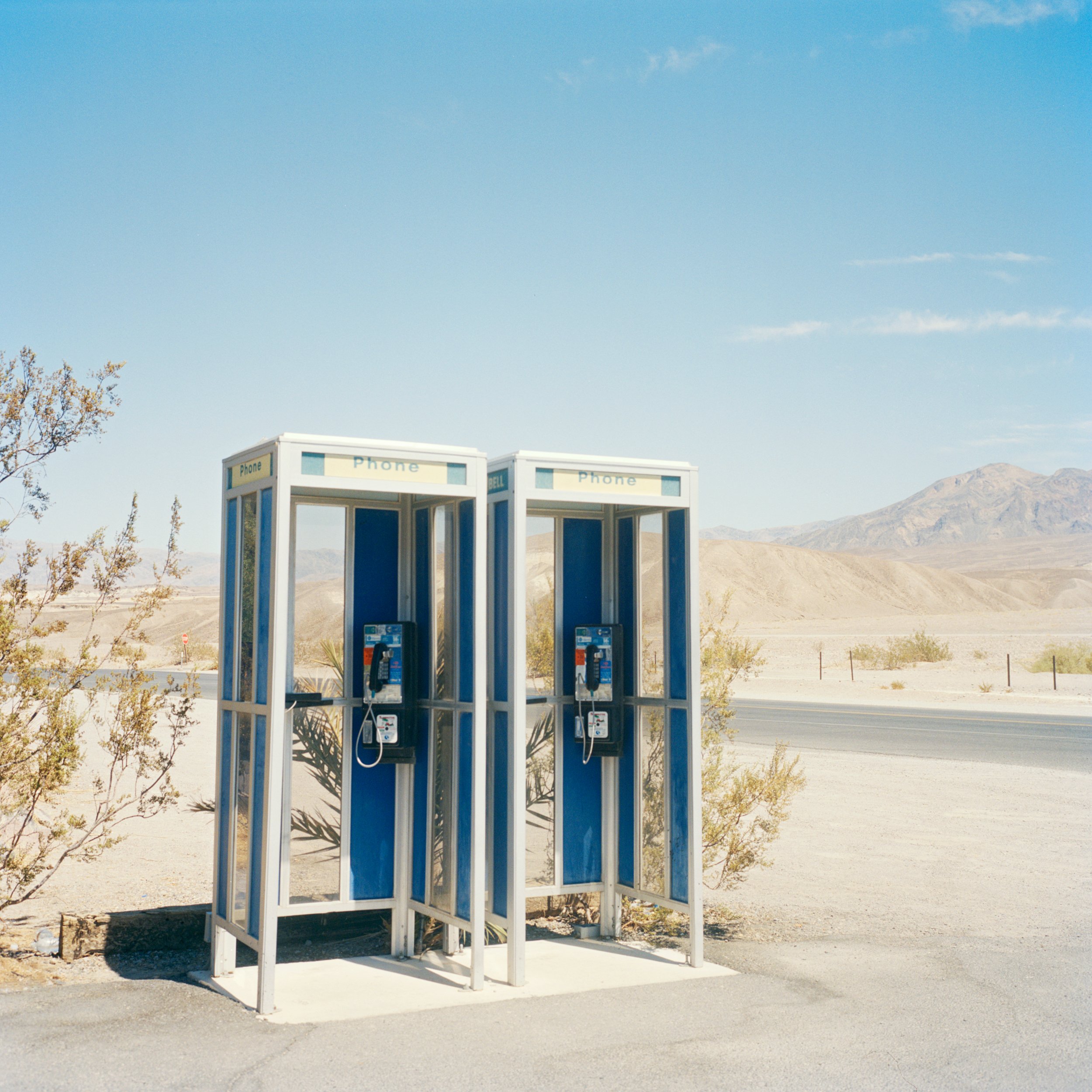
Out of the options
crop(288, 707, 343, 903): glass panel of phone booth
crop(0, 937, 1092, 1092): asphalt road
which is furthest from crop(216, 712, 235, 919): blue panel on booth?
crop(0, 937, 1092, 1092): asphalt road

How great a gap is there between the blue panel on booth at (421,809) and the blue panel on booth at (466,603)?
19.2 inches

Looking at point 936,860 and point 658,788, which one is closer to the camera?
point 658,788

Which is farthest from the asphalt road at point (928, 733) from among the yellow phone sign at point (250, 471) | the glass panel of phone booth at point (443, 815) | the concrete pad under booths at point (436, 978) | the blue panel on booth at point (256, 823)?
the yellow phone sign at point (250, 471)

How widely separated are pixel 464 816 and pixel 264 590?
5.62 ft

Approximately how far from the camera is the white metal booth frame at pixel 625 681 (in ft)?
22.9

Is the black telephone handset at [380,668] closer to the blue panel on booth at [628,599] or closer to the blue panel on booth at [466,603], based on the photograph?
the blue panel on booth at [466,603]

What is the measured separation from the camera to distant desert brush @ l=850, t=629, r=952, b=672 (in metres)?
47.9

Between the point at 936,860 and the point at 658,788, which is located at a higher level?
the point at 658,788

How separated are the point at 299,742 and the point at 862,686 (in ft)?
107

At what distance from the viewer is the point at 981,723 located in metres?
24.7

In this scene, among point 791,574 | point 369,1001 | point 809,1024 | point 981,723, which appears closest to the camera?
point 809,1024

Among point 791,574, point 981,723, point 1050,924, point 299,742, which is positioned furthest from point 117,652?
point 791,574

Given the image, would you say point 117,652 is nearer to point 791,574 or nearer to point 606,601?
point 606,601

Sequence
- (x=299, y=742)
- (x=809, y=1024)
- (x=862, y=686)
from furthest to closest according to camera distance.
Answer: (x=862, y=686) → (x=299, y=742) → (x=809, y=1024)
